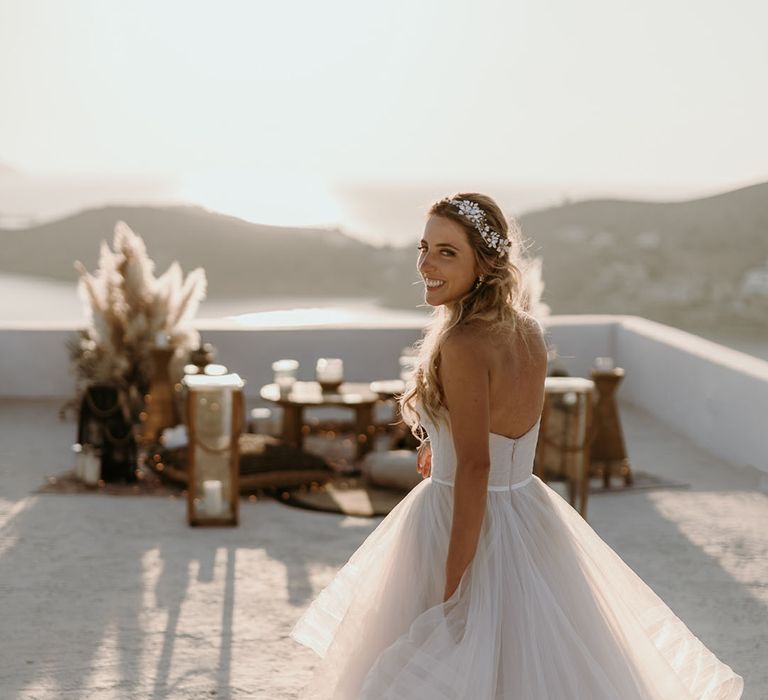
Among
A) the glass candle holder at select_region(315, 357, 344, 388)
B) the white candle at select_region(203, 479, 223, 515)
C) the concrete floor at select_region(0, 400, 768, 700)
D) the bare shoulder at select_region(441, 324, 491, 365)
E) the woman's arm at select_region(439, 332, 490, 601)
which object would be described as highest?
the bare shoulder at select_region(441, 324, 491, 365)

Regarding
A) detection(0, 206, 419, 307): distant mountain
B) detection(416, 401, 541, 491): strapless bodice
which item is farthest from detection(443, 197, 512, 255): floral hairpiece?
detection(0, 206, 419, 307): distant mountain

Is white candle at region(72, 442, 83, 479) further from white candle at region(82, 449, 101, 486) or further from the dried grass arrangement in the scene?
the dried grass arrangement

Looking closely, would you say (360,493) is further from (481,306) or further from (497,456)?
(481,306)

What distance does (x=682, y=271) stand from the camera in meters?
78.4

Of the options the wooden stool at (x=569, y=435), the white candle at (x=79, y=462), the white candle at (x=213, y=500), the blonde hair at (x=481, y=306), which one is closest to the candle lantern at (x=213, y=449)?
the white candle at (x=213, y=500)

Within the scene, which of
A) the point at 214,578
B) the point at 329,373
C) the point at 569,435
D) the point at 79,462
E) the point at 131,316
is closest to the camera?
the point at 214,578

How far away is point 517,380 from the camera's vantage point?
2.73 metres

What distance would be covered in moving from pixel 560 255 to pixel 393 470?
7430 cm

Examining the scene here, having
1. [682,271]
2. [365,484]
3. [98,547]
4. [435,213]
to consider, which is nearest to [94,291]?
[365,484]

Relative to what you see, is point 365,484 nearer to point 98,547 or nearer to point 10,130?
point 98,547

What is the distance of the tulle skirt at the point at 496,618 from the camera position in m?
2.77

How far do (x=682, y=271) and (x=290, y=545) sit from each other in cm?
7537

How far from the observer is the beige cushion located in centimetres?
724

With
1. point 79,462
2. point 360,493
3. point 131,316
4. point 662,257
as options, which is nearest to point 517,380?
point 360,493
